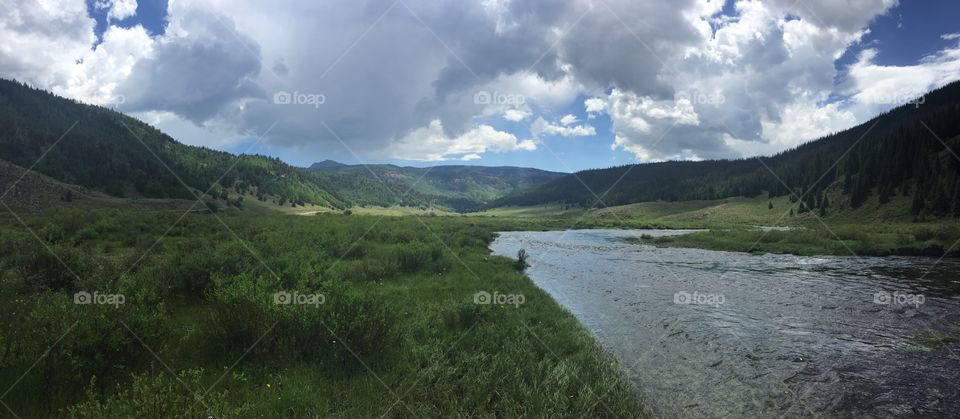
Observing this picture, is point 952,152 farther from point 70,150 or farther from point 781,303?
point 70,150

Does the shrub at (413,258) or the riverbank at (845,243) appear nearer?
the shrub at (413,258)

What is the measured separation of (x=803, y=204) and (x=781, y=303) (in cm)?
12261

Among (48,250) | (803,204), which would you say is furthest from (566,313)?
(803,204)

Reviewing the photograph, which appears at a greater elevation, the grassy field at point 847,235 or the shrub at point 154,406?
the shrub at point 154,406

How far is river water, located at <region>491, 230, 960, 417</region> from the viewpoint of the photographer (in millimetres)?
9703

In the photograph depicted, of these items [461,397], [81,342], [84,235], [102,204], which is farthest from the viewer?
[102,204]

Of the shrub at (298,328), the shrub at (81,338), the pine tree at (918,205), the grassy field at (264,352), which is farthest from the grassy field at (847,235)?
the shrub at (81,338)

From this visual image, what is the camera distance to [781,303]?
1941cm

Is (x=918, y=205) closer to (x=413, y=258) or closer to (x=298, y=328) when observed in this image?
(x=413, y=258)

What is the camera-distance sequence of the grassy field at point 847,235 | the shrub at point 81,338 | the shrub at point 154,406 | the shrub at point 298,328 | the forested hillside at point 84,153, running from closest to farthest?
the shrub at point 154,406
the shrub at point 81,338
the shrub at point 298,328
the grassy field at point 847,235
the forested hillside at point 84,153

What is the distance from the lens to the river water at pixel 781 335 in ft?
31.8

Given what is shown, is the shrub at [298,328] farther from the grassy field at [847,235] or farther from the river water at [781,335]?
the grassy field at [847,235]

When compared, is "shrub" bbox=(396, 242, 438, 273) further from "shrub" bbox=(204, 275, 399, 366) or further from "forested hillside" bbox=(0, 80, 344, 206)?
"forested hillside" bbox=(0, 80, 344, 206)

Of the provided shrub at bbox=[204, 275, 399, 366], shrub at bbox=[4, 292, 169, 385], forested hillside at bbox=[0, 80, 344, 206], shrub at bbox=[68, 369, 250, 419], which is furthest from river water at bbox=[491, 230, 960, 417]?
forested hillside at bbox=[0, 80, 344, 206]
